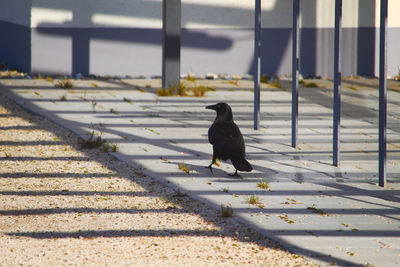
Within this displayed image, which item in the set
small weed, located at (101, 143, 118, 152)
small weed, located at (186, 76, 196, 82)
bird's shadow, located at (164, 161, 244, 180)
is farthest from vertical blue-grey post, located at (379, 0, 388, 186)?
small weed, located at (186, 76, 196, 82)

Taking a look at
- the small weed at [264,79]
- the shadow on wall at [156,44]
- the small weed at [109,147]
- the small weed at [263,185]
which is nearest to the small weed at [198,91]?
the small weed at [264,79]

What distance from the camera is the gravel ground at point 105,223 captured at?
165 inches

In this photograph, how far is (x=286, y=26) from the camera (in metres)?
15.3

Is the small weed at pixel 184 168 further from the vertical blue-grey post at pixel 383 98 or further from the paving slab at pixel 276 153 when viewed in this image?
the vertical blue-grey post at pixel 383 98

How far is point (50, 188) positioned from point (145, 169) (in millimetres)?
1006

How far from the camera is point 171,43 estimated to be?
40.7 feet

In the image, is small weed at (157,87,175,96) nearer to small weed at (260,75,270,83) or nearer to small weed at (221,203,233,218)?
small weed at (260,75,270,83)

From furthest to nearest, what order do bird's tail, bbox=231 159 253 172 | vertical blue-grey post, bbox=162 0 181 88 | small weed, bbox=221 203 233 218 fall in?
vertical blue-grey post, bbox=162 0 181 88, bird's tail, bbox=231 159 253 172, small weed, bbox=221 203 233 218

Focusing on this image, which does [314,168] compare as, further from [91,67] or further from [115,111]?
[91,67]

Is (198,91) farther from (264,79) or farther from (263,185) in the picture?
(263,185)

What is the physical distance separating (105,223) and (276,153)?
2962mm

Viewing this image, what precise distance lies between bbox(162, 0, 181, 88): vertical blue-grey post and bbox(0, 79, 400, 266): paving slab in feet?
1.52

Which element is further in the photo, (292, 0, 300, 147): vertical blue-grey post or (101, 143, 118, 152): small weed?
(292, 0, 300, 147): vertical blue-grey post

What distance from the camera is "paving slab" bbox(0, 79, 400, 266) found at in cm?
473
